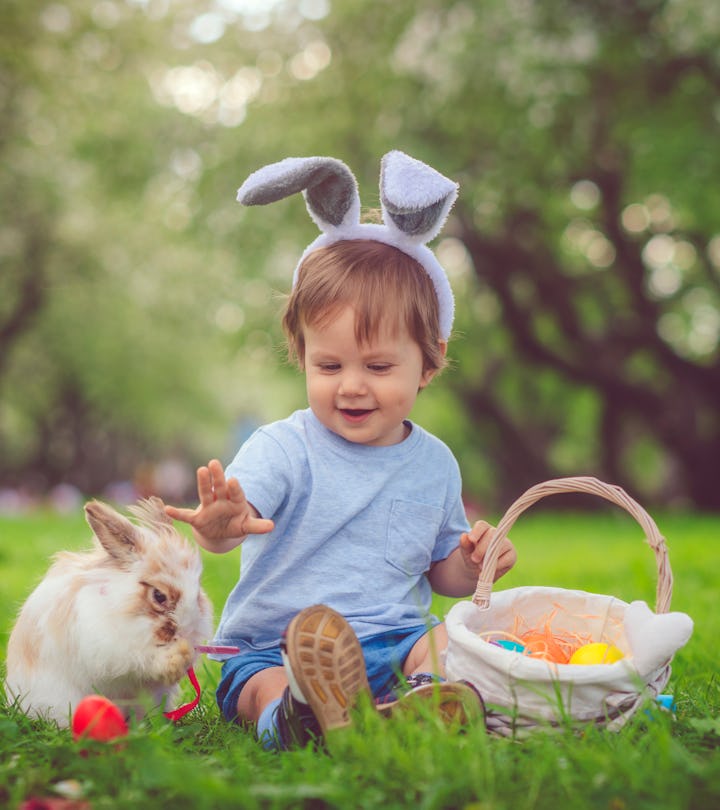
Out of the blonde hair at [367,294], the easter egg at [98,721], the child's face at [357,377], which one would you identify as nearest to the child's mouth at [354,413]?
the child's face at [357,377]

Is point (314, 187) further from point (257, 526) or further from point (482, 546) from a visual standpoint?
point (482, 546)

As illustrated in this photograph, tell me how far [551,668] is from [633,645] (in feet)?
0.84

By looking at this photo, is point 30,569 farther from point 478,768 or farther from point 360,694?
point 478,768

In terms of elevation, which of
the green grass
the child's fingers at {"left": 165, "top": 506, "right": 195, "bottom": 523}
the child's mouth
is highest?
the child's mouth

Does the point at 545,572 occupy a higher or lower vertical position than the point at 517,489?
higher

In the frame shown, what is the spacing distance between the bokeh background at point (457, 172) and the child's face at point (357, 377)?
18.7 ft

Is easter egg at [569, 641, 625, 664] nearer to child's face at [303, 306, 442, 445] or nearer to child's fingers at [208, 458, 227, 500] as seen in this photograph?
child's face at [303, 306, 442, 445]

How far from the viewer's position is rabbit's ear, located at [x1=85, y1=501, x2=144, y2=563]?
243 centimetres

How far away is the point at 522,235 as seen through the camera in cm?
1477

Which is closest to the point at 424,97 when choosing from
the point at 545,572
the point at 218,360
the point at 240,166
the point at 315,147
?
the point at 315,147

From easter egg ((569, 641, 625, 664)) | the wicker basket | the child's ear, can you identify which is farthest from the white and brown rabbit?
easter egg ((569, 641, 625, 664))

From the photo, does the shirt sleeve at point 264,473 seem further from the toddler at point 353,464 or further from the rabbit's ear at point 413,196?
the rabbit's ear at point 413,196

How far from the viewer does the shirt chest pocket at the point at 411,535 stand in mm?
2836

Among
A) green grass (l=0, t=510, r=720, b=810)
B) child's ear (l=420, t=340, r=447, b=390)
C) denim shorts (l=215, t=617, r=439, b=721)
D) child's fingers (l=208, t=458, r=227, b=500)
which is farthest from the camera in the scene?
child's ear (l=420, t=340, r=447, b=390)
